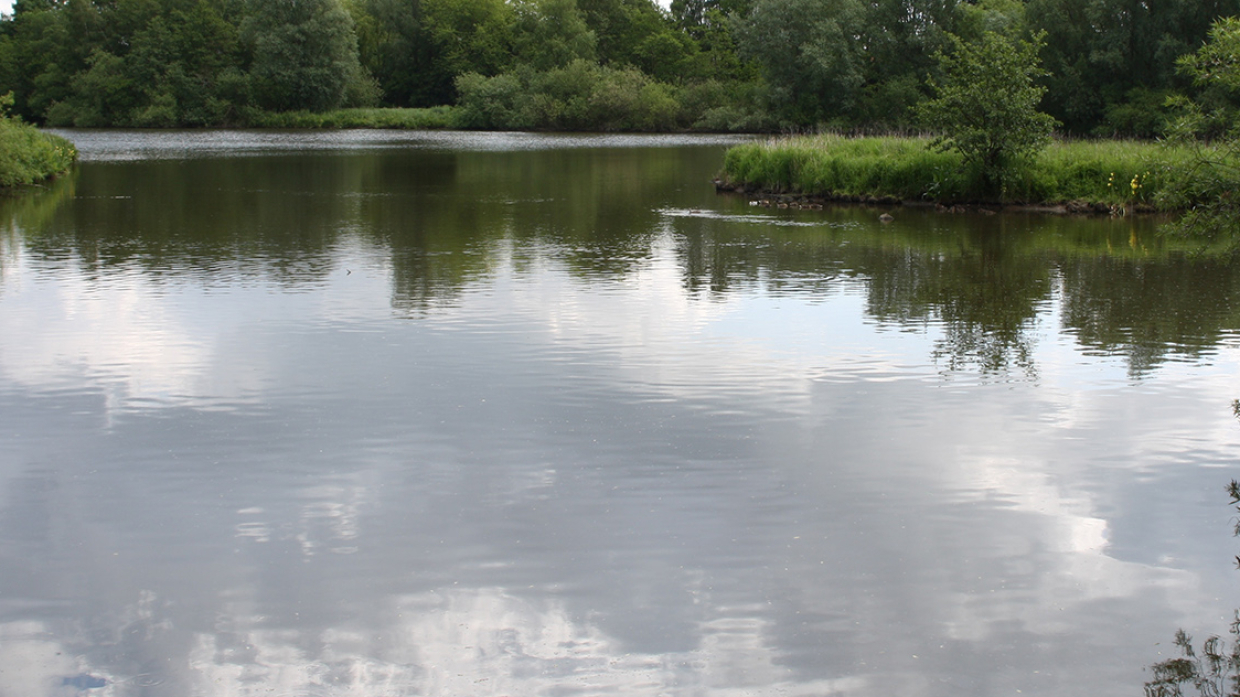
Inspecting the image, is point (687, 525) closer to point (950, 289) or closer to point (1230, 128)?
point (1230, 128)

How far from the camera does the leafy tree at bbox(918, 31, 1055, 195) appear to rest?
26.7 meters

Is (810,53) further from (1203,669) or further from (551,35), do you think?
(1203,669)

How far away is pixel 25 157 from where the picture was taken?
3412 cm

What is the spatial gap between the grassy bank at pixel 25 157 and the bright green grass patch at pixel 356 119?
50.8 metres

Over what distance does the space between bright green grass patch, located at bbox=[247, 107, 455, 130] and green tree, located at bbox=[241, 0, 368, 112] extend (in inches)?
77.3

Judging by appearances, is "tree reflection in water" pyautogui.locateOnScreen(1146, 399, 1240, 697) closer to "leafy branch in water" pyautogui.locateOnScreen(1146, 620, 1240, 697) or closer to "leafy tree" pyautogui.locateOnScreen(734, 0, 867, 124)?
"leafy branch in water" pyautogui.locateOnScreen(1146, 620, 1240, 697)

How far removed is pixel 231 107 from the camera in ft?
308

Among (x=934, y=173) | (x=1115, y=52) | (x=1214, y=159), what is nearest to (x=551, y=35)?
(x=1115, y=52)

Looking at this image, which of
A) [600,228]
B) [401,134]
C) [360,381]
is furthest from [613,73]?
[360,381]

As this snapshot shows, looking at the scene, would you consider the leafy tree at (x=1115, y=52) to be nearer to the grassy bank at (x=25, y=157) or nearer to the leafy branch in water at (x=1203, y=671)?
the grassy bank at (x=25, y=157)

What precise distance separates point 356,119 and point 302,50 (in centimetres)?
671

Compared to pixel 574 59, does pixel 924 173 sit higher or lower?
lower

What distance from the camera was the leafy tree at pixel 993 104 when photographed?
2667 centimetres

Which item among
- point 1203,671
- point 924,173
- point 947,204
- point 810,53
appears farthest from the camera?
point 810,53
